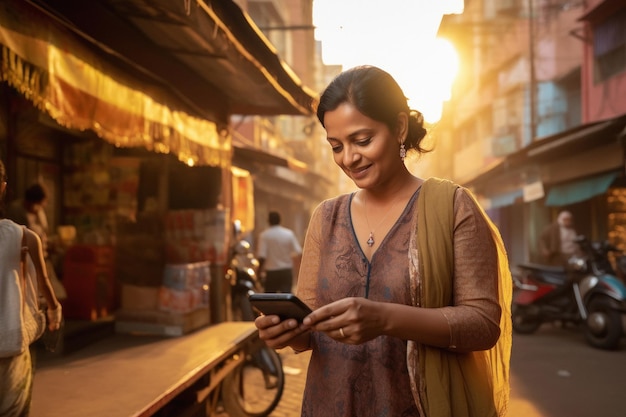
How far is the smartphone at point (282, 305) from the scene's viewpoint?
170 cm

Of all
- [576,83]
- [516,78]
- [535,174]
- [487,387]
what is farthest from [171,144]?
[516,78]

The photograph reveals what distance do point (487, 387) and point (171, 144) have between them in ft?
14.2

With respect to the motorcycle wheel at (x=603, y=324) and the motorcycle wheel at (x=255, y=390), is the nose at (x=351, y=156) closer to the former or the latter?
the motorcycle wheel at (x=255, y=390)

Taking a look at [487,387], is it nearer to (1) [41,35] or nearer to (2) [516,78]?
(1) [41,35]

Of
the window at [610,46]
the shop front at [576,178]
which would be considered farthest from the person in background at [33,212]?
the window at [610,46]

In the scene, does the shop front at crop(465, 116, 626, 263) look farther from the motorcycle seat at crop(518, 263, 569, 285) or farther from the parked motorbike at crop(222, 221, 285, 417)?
the parked motorbike at crop(222, 221, 285, 417)

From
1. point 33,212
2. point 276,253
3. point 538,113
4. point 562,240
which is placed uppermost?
point 538,113

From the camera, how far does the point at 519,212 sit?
939 inches

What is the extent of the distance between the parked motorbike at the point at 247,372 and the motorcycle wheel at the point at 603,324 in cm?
452

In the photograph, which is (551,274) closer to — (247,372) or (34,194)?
(247,372)

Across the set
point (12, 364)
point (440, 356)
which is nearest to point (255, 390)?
point (12, 364)

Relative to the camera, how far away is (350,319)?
5.08 feet

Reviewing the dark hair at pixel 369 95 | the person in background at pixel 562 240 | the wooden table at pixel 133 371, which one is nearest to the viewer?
the dark hair at pixel 369 95

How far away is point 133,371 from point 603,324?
640cm
